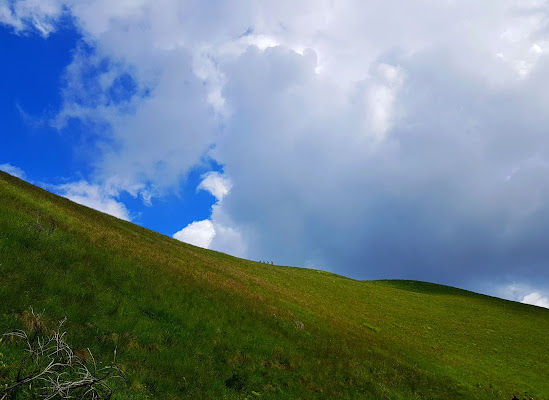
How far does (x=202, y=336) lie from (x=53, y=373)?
30.4 ft

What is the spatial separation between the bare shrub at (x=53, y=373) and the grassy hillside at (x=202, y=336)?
493mm

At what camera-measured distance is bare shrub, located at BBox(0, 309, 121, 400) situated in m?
6.57

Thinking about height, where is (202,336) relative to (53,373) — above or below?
above

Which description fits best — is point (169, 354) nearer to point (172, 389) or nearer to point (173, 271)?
point (172, 389)

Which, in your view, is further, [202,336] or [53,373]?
[202,336]

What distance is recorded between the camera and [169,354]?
13.4 meters

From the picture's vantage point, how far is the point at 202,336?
16297 mm

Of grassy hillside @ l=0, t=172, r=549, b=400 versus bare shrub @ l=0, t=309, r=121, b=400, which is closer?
bare shrub @ l=0, t=309, r=121, b=400

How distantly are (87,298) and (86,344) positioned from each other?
3.48 m

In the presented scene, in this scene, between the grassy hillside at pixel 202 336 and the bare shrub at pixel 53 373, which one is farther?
the grassy hillside at pixel 202 336

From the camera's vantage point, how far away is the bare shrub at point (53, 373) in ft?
21.6

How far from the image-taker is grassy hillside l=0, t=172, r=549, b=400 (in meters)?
12.4

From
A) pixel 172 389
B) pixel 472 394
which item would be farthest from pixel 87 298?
pixel 472 394

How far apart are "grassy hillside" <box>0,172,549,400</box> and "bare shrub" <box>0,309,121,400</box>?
0.49 metres
